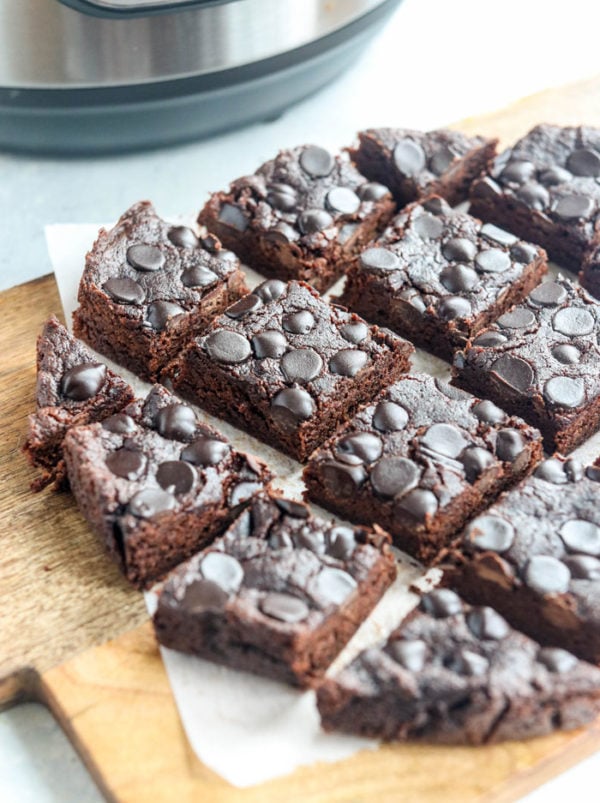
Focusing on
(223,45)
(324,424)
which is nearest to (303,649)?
(324,424)

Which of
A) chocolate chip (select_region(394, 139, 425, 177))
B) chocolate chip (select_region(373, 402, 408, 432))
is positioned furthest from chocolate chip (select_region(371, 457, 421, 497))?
chocolate chip (select_region(394, 139, 425, 177))

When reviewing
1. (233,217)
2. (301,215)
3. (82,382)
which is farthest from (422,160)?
(82,382)

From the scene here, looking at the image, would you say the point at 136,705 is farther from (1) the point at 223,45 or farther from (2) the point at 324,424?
(1) the point at 223,45

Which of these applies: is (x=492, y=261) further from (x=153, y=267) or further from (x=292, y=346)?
(x=153, y=267)

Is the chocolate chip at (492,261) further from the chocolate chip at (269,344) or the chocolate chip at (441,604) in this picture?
the chocolate chip at (441,604)

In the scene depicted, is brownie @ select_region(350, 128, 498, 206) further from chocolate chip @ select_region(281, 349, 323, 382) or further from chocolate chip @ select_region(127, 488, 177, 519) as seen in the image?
chocolate chip @ select_region(127, 488, 177, 519)

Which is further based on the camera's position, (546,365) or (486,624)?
(546,365)
